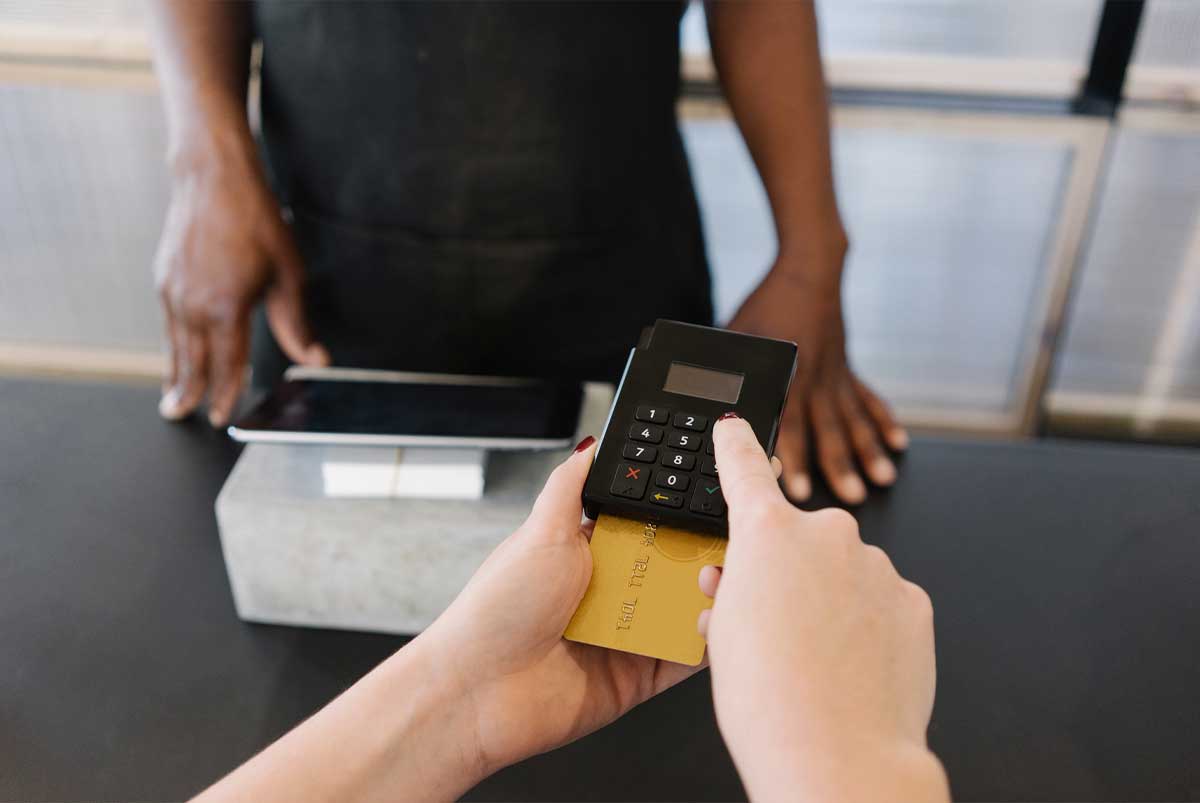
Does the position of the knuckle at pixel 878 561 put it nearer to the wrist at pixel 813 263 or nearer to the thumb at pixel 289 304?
the wrist at pixel 813 263

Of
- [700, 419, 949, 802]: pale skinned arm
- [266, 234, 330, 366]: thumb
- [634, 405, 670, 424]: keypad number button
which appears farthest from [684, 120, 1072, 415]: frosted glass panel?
[700, 419, 949, 802]: pale skinned arm

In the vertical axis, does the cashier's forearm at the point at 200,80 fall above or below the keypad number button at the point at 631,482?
above

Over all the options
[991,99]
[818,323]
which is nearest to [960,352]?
[991,99]

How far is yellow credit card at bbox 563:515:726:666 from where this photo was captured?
0.47 meters

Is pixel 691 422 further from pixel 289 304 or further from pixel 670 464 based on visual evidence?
pixel 289 304

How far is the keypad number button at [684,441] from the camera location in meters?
0.52

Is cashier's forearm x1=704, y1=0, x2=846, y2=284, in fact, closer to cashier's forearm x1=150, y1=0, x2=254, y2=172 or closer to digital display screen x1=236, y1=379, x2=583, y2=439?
digital display screen x1=236, y1=379, x2=583, y2=439

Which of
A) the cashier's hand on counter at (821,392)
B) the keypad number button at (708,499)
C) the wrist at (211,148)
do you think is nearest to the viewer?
the keypad number button at (708,499)

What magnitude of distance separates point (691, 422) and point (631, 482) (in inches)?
2.1

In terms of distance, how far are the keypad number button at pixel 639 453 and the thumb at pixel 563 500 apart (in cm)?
2

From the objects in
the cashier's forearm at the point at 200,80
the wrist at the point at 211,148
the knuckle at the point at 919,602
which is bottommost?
the knuckle at the point at 919,602

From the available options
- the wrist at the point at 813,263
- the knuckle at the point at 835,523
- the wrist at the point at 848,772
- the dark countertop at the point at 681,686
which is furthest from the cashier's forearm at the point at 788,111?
the wrist at the point at 848,772

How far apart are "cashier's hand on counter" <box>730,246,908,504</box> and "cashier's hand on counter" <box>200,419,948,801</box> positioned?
280 mm

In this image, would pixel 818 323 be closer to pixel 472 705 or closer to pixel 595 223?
pixel 595 223
